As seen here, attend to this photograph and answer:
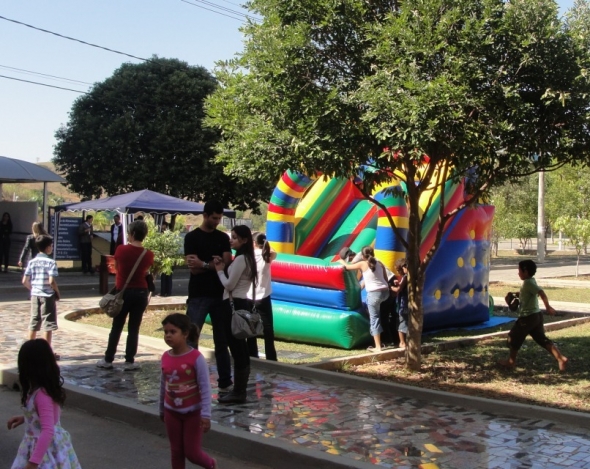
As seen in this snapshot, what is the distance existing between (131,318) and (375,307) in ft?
11.1

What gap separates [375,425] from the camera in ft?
22.1

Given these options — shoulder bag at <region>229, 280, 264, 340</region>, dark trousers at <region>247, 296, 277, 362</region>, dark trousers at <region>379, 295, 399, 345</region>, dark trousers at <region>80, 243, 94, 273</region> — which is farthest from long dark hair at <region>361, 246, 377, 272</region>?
dark trousers at <region>80, 243, 94, 273</region>

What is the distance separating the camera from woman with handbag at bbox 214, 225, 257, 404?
728cm

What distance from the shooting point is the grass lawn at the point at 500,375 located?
8.24m

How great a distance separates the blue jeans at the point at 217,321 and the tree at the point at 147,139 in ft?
73.8

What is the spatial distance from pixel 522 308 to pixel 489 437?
3.16 m

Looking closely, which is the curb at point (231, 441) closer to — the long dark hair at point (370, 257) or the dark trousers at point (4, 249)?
the long dark hair at point (370, 257)

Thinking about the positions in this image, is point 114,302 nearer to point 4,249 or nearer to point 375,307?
point 375,307

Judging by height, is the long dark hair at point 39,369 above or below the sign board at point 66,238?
below

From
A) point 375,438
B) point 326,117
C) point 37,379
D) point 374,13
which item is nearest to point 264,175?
point 326,117

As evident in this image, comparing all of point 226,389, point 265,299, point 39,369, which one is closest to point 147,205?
point 265,299

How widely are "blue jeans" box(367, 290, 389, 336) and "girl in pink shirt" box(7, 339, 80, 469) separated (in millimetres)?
6697

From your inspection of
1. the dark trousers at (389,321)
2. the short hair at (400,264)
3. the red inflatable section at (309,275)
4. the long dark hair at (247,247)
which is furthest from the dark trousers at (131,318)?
the short hair at (400,264)

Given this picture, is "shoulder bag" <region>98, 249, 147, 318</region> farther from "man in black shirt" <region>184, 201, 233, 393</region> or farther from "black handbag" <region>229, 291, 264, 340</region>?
"black handbag" <region>229, 291, 264, 340</region>
